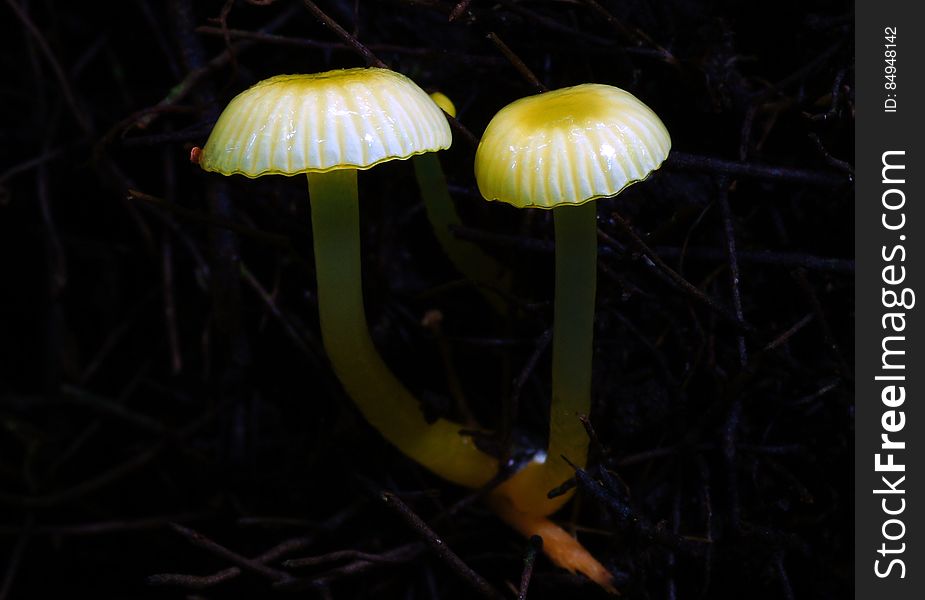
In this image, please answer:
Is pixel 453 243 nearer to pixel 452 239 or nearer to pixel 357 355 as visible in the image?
pixel 452 239

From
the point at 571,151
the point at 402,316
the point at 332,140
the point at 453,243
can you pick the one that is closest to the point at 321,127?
the point at 332,140

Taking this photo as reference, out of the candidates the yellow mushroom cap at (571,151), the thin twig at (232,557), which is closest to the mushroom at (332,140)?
the yellow mushroom cap at (571,151)

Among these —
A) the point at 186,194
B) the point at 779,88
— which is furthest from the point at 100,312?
the point at 779,88

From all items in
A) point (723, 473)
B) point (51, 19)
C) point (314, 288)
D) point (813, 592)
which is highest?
point (51, 19)

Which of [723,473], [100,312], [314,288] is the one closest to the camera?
[723,473]

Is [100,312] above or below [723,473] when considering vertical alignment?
above

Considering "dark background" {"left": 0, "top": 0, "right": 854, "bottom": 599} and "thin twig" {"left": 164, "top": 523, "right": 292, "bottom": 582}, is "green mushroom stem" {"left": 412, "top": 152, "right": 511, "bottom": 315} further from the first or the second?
"thin twig" {"left": 164, "top": 523, "right": 292, "bottom": 582}

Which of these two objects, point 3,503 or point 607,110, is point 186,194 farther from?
point 607,110

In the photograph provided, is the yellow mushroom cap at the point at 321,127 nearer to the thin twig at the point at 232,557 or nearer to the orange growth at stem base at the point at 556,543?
the thin twig at the point at 232,557
